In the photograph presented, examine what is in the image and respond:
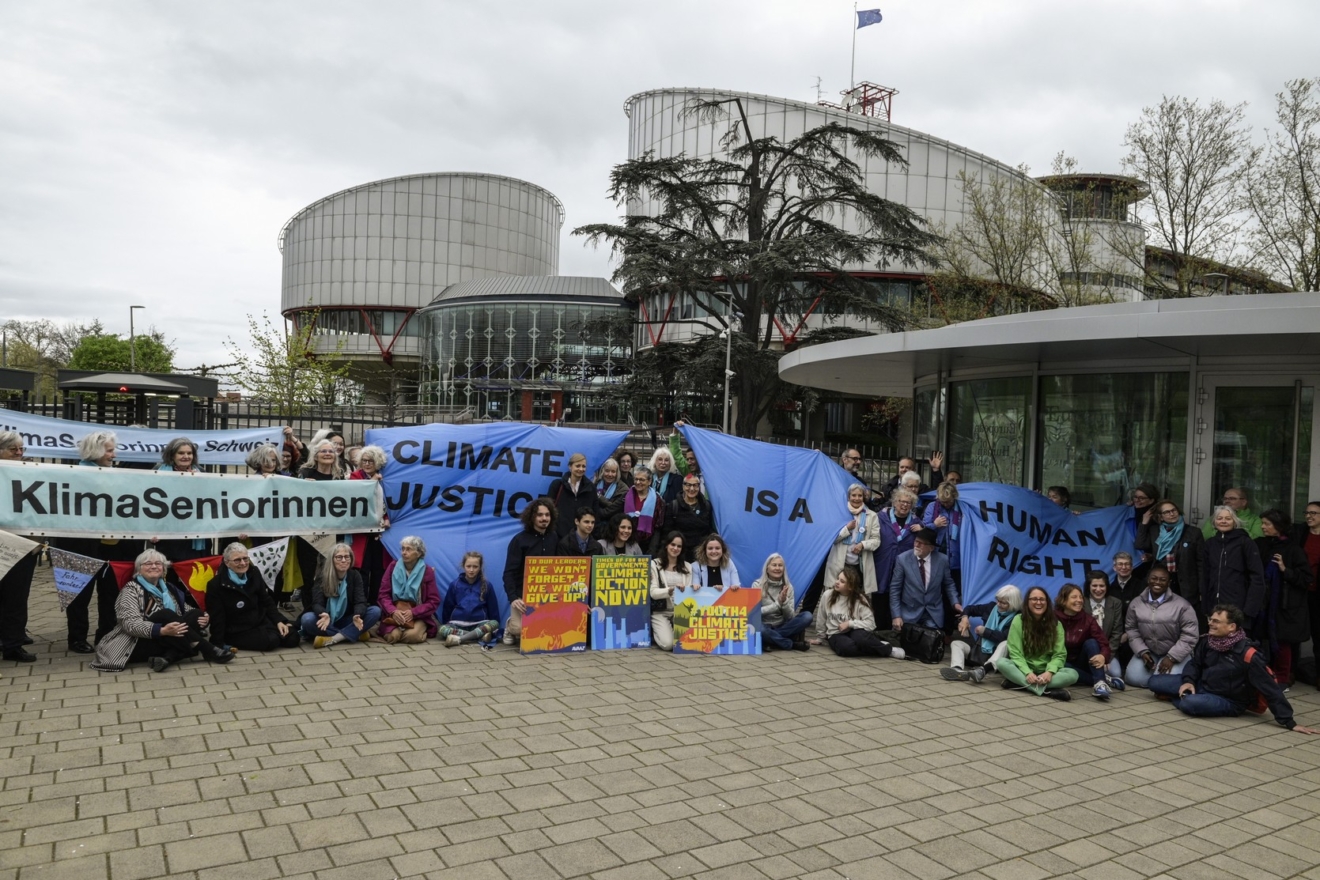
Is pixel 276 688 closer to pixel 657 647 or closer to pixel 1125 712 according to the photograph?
pixel 657 647

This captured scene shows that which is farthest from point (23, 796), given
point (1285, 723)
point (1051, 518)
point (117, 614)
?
point (1051, 518)

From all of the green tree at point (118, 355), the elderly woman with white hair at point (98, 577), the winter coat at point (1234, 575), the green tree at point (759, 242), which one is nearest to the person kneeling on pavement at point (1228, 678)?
the winter coat at point (1234, 575)

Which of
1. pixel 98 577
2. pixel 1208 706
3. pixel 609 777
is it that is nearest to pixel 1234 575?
pixel 1208 706

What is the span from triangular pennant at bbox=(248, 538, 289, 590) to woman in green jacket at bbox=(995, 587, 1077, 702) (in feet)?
21.5

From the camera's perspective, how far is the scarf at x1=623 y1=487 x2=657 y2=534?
9.77m

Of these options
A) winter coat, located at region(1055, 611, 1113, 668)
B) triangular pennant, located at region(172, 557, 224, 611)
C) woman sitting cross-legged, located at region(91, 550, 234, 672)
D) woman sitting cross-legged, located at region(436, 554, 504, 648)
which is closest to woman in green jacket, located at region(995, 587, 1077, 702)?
winter coat, located at region(1055, 611, 1113, 668)

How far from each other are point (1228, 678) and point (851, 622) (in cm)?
318

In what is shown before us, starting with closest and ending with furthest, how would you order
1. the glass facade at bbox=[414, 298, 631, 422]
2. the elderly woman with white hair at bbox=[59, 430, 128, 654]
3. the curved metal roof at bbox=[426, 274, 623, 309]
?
1. the elderly woman with white hair at bbox=[59, 430, 128, 654]
2. the glass facade at bbox=[414, 298, 631, 422]
3. the curved metal roof at bbox=[426, 274, 623, 309]

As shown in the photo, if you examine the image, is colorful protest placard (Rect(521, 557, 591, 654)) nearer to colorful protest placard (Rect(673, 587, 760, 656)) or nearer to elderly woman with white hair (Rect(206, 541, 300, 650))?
colorful protest placard (Rect(673, 587, 760, 656))

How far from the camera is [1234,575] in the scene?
830 centimetres

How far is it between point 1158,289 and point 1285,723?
70.3 ft

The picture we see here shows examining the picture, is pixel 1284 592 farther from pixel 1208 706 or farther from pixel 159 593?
pixel 159 593

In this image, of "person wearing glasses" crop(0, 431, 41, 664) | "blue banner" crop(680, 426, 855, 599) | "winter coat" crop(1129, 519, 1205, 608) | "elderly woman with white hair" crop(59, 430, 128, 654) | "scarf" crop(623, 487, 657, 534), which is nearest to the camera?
"person wearing glasses" crop(0, 431, 41, 664)

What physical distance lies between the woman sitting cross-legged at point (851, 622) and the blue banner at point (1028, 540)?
1088mm
